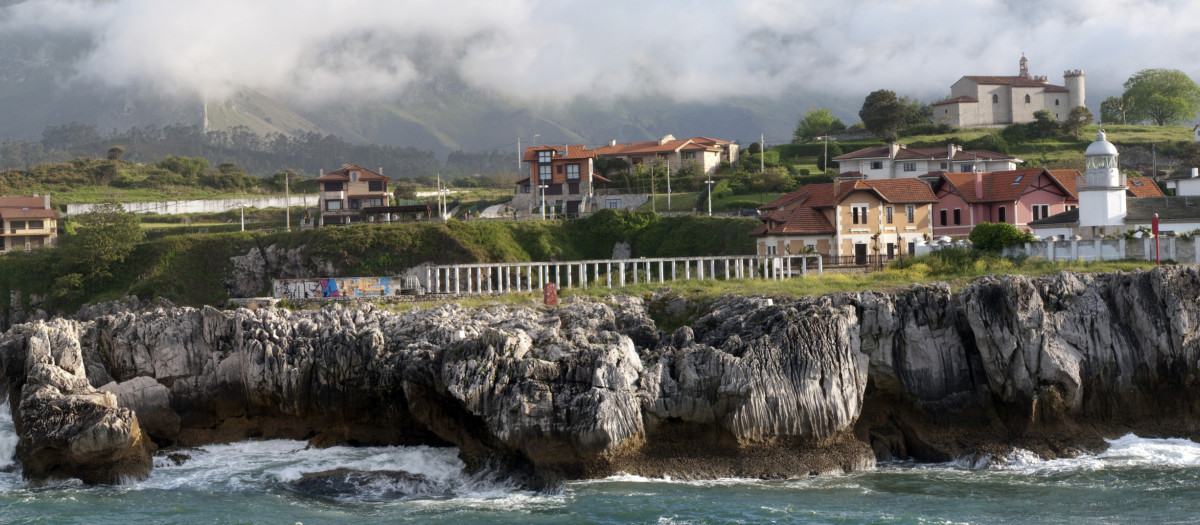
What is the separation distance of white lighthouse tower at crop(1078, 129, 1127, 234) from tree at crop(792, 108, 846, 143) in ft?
204

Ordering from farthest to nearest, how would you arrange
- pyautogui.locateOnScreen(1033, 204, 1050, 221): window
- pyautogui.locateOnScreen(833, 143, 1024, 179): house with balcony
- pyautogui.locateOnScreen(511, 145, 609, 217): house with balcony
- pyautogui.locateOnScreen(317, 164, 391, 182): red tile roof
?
1. pyautogui.locateOnScreen(317, 164, 391, 182): red tile roof
2. pyautogui.locateOnScreen(511, 145, 609, 217): house with balcony
3. pyautogui.locateOnScreen(833, 143, 1024, 179): house with balcony
4. pyautogui.locateOnScreen(1033, 204, 1050, 221): window

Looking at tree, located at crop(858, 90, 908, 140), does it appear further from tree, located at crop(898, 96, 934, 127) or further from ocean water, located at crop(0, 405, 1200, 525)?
ocean water, located at crop(0, 405, 1200, 525)

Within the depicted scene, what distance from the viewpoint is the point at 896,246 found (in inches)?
2261

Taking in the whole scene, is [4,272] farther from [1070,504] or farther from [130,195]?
[1070,504]

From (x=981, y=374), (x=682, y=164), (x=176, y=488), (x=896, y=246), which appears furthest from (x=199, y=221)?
(x=981, y=374)

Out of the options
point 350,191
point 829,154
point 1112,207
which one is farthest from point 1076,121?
point 350,191

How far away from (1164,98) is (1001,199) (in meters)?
75.4

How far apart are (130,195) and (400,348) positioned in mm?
78775

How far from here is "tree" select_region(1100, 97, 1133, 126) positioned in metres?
124

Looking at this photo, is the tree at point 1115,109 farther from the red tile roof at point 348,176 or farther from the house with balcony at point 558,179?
the red tile roof at point 348,176

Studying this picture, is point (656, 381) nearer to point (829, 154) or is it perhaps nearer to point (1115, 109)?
point (829, 154)

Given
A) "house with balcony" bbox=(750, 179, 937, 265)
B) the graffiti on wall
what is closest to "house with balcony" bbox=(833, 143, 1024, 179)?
"house with balcony" bbox=(750, 179, 937, 265)

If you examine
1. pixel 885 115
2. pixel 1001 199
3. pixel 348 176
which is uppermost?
pixel 885 115

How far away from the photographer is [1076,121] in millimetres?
101312
